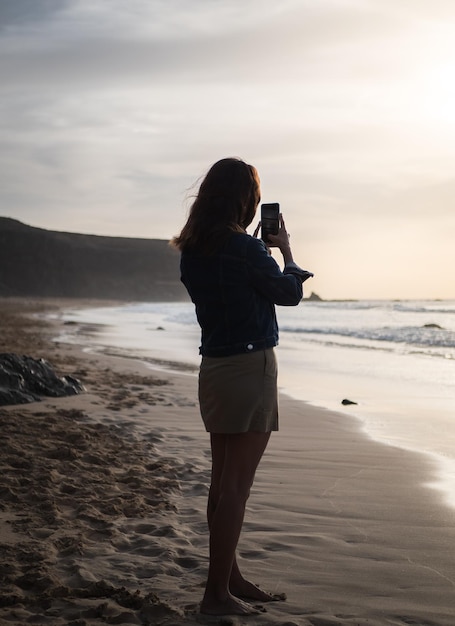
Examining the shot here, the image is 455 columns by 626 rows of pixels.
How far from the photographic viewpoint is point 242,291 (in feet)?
8.77

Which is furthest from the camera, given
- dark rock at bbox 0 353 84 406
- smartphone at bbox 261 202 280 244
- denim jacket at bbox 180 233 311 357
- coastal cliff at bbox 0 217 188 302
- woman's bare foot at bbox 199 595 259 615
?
coastal cliff at bbox 0 217 188 302

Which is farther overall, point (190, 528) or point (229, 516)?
point (190, 528)

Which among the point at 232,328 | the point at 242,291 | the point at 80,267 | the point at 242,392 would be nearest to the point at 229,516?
the point at 242,392

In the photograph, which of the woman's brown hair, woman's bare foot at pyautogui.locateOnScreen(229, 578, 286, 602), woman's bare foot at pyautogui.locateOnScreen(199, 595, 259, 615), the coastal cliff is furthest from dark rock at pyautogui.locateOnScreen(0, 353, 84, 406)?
the coastal cliff

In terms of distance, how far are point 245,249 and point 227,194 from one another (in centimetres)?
25

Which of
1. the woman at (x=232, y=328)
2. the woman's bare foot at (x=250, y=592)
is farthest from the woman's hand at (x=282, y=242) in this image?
the woman's bare foot at (x=250, y=592)

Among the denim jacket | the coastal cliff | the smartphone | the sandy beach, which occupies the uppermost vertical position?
the coastal cliff

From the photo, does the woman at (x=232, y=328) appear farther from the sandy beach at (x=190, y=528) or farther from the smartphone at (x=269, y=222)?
the sandy beach at (x=190, y=528)

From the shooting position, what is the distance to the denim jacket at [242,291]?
8.69 ft

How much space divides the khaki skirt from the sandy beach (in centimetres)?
76

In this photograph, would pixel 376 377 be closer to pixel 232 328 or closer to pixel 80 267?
pixel 232 328

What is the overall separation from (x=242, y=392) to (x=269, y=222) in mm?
705

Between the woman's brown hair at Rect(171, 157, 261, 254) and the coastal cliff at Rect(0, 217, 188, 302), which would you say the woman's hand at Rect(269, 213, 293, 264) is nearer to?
the woman's brown hair at Rect(171, 157, 261, 254)

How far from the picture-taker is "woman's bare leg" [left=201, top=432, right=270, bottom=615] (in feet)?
8.98
